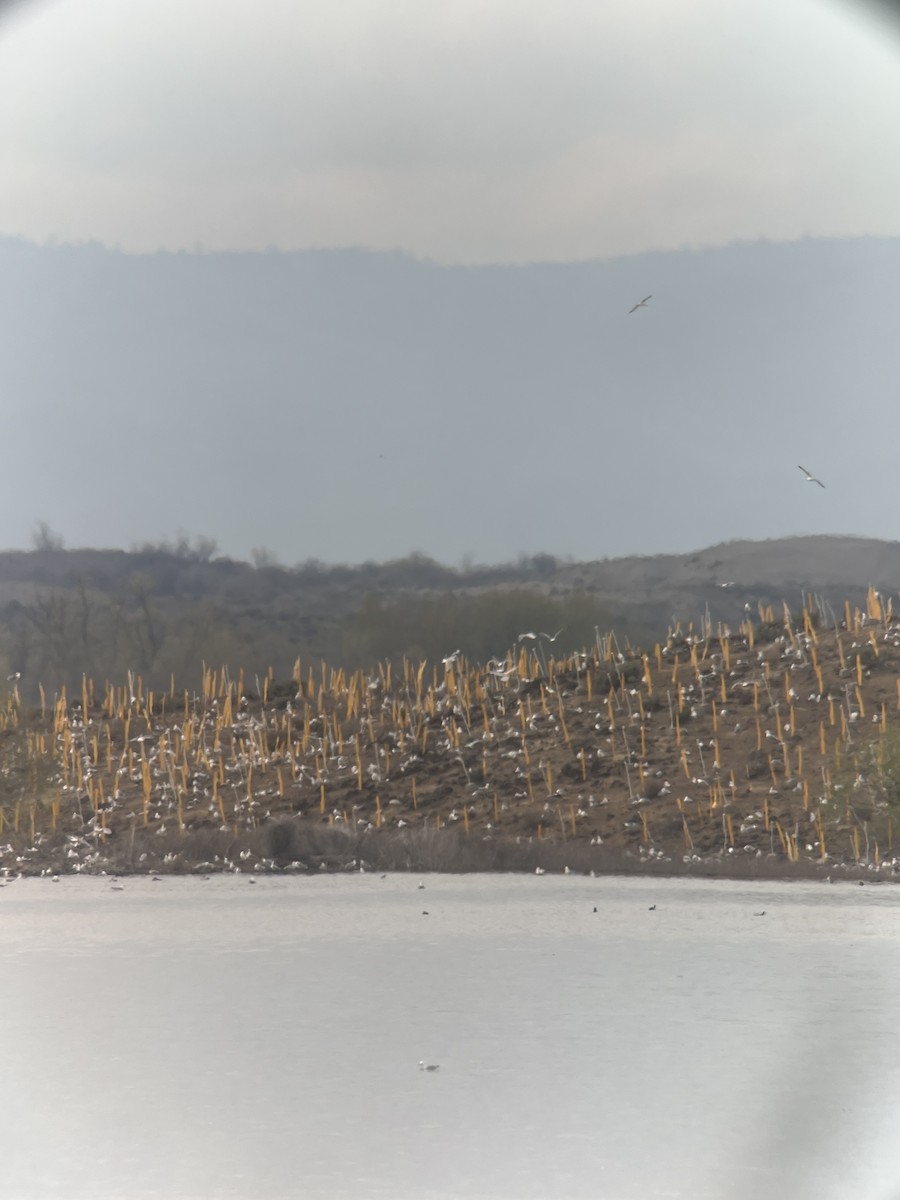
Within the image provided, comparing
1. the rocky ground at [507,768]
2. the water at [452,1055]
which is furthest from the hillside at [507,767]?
the water at [452,1055]

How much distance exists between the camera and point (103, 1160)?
327cm

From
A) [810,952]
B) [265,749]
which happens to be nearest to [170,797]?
[265,749]

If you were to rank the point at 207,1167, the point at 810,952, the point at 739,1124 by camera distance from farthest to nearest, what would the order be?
the point at 810,952 → the point at 739,1124 → the point at 207,1167

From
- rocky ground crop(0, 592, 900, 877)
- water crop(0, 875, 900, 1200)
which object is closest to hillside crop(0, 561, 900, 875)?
rocky ground crop(0, 592, 900, 877)

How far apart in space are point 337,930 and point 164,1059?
247cm

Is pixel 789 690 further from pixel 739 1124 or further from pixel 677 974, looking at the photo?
pixel 739 1124

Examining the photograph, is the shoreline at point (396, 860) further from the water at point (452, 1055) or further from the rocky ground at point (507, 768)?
the water at point (452, 1055)

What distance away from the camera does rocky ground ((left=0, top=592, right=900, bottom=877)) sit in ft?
34.0

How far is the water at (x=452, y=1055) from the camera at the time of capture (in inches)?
125

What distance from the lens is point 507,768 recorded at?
1280 centimetres

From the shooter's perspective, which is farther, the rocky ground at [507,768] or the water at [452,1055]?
the rocky ground at [507,768]

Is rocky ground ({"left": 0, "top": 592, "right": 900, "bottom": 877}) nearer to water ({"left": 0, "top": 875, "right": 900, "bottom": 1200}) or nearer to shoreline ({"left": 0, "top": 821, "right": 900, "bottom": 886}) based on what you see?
shoreline ({"left": 0, "top": 821, "right": 900, "bottom": 886})

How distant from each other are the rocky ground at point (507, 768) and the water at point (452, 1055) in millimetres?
3102

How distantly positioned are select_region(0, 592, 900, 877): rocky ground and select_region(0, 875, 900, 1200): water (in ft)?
10.2
